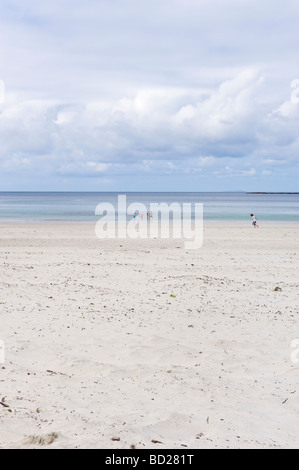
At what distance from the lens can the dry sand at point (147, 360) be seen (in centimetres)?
486

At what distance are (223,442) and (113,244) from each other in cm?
2072

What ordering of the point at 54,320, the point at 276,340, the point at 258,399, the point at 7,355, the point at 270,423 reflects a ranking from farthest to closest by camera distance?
the point at 54,320 → the point at 276,340 → the point at 7,355 → the point at 258,399 → the point at 270,423

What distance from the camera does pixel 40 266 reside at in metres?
15.2

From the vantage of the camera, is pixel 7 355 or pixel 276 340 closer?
pixel 7 355

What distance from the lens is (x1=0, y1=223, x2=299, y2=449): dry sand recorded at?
486 centimetres

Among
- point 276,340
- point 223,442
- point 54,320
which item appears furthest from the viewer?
point 54,320

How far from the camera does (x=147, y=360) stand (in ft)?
23.1

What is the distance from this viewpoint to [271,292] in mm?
12008
